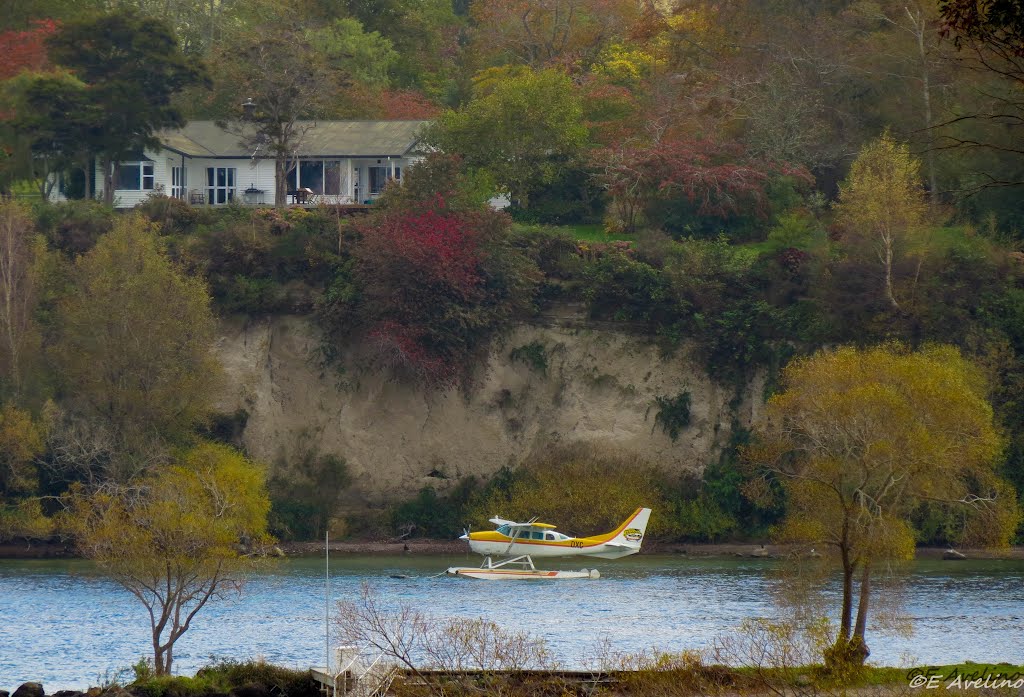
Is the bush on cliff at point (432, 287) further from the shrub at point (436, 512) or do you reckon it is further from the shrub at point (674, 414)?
the shrub at point (674, 414)

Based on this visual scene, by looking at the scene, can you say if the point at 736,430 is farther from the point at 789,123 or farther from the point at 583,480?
the point at 789,123

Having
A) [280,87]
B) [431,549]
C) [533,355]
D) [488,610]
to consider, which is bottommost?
[488,610]

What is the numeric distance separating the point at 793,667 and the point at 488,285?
122 ft

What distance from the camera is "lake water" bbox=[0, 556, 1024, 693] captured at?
40.5 meters

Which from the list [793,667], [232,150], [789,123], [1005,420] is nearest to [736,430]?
[1005,420]

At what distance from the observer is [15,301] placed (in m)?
63.8

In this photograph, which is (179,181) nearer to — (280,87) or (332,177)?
(332,177)

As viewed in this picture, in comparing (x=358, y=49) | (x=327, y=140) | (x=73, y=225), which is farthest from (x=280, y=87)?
(x=358, y=49)

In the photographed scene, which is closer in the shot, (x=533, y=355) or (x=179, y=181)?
(x=533, y=355)

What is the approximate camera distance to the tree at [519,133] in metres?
74.4

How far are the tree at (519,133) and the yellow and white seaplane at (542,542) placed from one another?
2046 cm

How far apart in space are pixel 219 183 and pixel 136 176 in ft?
12.7

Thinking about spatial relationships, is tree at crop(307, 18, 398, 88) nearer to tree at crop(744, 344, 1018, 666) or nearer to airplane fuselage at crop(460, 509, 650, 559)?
airplane fuselage at crop(460, 509, 650, 559)

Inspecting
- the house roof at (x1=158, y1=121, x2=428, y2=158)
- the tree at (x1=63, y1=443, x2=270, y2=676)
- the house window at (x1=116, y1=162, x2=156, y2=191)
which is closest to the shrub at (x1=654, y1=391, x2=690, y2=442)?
the house roof at (x1=158, y1=121, x2=428, y2=158)
